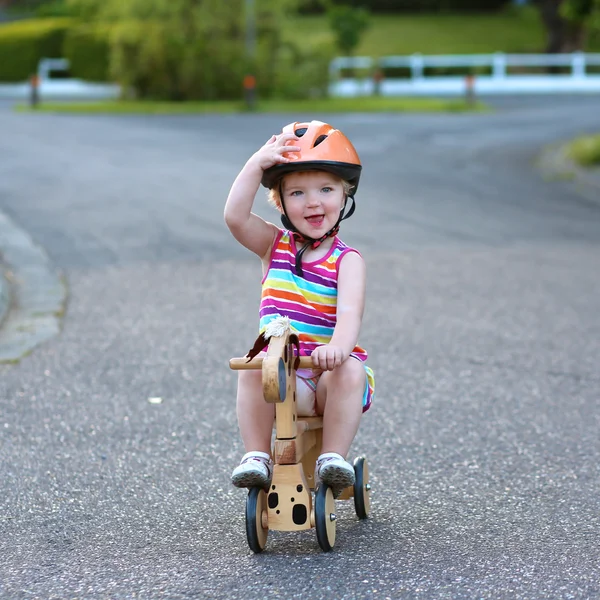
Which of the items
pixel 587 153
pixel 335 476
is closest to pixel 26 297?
pixel 335 476

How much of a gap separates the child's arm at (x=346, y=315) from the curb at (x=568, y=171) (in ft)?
34.1

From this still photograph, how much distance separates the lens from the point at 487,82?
119 feet

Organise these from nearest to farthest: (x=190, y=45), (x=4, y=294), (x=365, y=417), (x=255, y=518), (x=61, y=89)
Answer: (x=255, y=518) → (x=365, y=417) → (x=4, y=294) → (x=190, y=45) → (x=61, y=89)

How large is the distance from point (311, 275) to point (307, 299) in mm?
83

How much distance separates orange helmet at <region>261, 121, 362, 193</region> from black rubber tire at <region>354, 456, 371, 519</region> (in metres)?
1.02

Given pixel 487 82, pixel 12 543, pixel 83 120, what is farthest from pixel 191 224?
pixel 487 82

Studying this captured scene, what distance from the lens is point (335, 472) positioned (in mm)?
3773

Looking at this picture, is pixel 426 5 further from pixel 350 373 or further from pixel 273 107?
pixel 350 373

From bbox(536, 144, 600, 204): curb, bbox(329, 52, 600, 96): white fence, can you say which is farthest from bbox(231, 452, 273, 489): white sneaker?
bbox(329, 52, 600, 96): white fence

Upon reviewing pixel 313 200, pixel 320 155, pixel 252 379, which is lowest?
pixel 252 379

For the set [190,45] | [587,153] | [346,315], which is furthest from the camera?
[190,45]

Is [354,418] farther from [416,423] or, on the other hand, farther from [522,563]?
[416,423]

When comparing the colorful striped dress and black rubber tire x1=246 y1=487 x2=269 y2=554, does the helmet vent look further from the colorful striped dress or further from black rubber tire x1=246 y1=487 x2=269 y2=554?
black rubber tire x1=246 y1=487 x2=269 y2=554

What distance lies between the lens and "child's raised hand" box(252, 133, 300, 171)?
3903 mm
